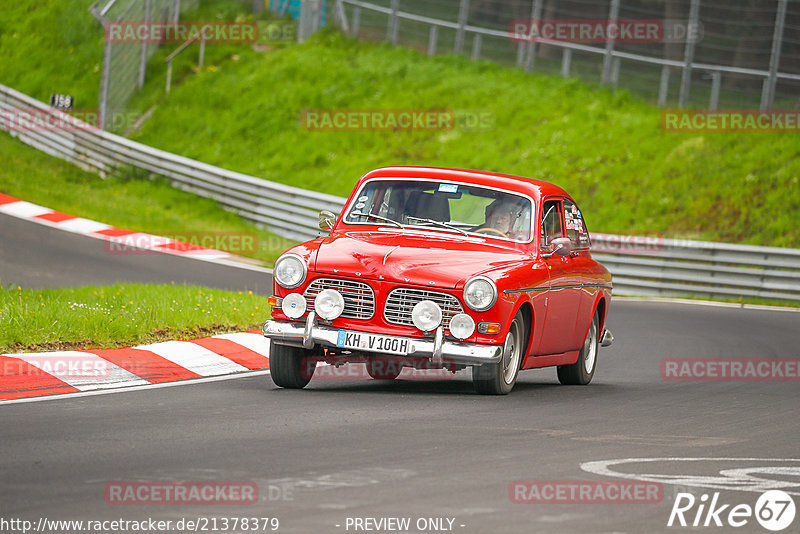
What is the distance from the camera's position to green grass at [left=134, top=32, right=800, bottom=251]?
2544cm

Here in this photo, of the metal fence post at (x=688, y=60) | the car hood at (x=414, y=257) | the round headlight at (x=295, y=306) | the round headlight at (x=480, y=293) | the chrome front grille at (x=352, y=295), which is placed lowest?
the round headlight at (x=295, y=306)

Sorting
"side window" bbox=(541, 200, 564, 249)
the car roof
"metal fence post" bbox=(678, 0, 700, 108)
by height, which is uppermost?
"metal fence post" bbox=(678, 0, 700, 108)

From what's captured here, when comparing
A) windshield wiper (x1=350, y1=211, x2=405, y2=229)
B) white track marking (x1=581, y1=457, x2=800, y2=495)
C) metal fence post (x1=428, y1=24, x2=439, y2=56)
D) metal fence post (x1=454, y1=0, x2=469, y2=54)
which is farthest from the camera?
metal fence post (x1=428, y1=24, x2=439, y2=56)

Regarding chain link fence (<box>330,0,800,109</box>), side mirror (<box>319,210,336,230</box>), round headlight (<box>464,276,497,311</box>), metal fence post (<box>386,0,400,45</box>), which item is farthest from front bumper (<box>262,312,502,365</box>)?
metal fence post (<box>386,0,400,45</box>)

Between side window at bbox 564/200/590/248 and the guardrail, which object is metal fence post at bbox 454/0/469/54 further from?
side window at bbox 564/200/590/248

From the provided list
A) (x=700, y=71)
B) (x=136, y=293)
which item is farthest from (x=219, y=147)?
(x=136, y=293)

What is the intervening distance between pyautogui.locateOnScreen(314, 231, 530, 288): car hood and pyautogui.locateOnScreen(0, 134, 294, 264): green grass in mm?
13160

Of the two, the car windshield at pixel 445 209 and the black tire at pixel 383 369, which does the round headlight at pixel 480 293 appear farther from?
the black tire at pixel 383 369

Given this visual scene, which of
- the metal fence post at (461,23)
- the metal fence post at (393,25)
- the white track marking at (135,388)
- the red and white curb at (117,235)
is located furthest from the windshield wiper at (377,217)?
the metal fence post at (393,25)

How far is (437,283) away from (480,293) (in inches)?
12.5

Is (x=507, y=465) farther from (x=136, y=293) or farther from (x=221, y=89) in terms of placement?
(x=221, y=89)

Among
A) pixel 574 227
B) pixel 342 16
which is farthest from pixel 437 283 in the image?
pixel 342 16

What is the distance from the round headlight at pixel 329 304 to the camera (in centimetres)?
941

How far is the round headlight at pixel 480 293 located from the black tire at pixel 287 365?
4.69 feet
